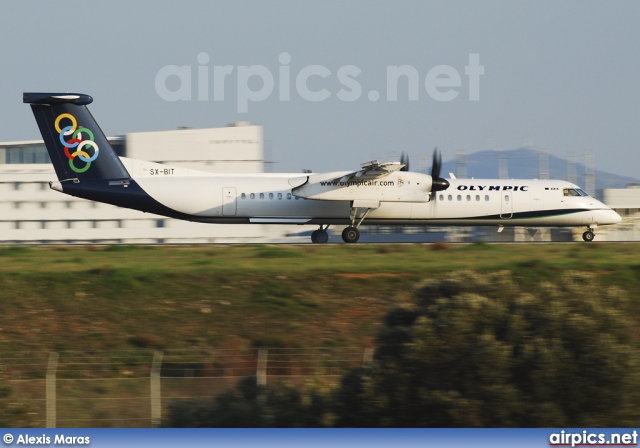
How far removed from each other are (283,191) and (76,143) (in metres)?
8.48

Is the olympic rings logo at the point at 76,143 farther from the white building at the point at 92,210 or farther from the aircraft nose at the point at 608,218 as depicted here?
the white building at the point at 92,210

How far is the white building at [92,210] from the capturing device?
7331cm

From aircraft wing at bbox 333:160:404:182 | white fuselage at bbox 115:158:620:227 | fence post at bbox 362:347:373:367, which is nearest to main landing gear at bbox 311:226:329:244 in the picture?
white fuselage at bbox 115:158:620:227

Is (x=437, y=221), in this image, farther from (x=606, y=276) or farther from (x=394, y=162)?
(x=606, y=276)

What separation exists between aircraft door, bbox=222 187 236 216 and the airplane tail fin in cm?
387

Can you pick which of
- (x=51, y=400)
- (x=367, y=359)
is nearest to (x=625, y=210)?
(x=367, y=359)

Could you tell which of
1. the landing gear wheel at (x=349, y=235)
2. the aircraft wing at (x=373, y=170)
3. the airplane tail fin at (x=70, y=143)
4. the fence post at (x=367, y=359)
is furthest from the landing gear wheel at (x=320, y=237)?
the fence post at (x=367, y=359)

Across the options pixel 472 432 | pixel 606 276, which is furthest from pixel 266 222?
pixel 472 432

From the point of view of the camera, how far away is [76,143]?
111ft

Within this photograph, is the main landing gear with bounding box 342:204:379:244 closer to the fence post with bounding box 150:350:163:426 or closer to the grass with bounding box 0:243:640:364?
the grass with bounding box 0:243:640:364

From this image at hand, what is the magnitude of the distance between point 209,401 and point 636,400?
6.99m

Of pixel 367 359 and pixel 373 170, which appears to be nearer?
pixel 367 359

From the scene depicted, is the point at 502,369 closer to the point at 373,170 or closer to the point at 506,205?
the point at 373,170

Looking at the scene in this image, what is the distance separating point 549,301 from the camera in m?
14.6
